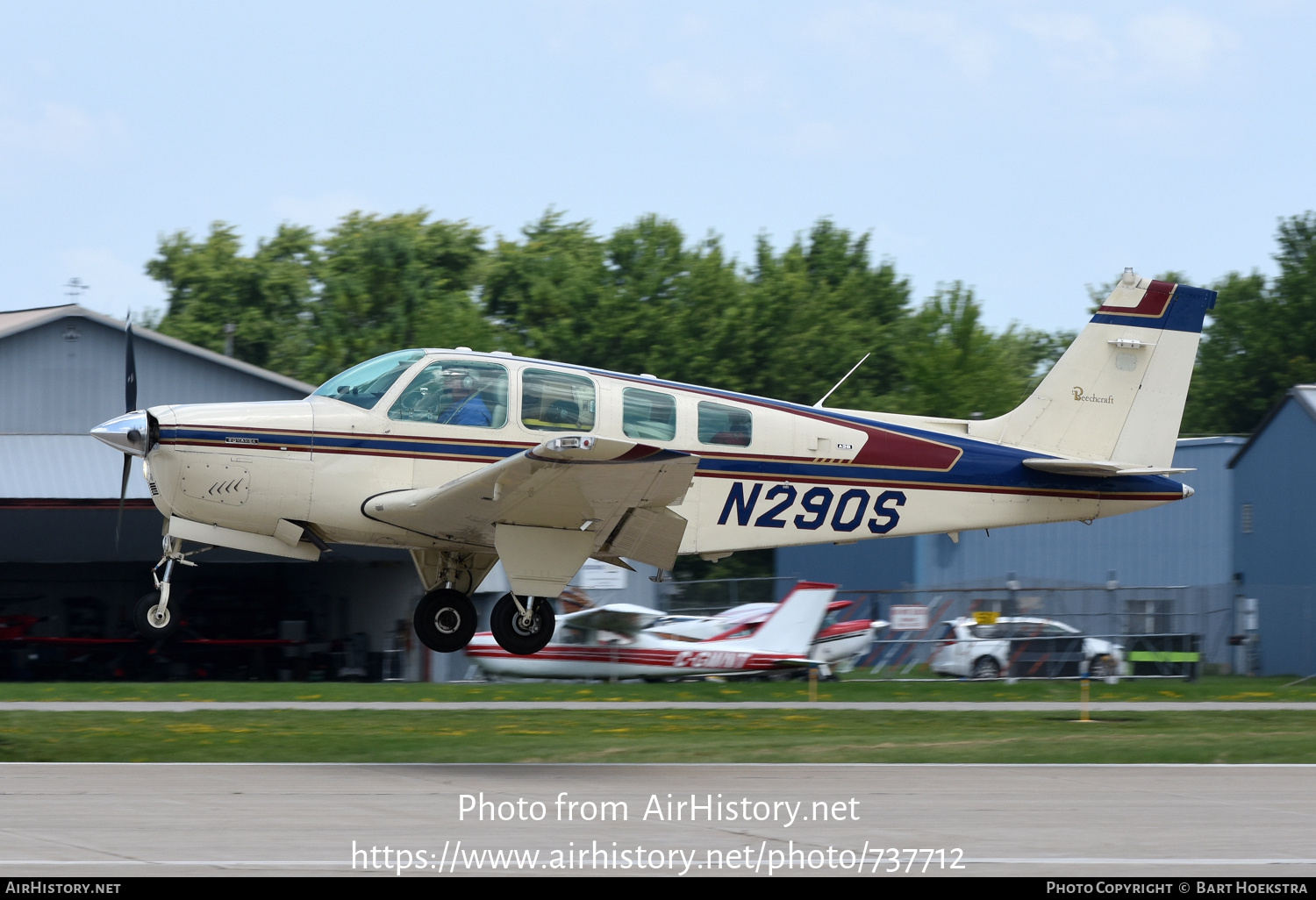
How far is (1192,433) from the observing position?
6019 cm

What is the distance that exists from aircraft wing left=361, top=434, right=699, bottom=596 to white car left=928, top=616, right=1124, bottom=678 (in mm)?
16089

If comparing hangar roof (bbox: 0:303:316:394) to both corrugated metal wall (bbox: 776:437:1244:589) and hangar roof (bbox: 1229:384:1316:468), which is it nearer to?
corrugated metal wall (bbox: 776:437:1244:589)

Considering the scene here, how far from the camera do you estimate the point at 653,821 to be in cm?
1115

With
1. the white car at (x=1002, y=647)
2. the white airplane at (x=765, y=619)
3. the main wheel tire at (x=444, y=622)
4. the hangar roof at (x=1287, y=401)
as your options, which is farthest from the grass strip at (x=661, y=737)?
the hangar roof at (x=1287, y=401)

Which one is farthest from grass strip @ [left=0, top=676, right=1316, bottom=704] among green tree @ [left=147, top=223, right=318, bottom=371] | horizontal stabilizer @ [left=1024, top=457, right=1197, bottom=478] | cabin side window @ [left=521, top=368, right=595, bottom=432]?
green tree @ [left=147, top=223, right=318, bottom=371]

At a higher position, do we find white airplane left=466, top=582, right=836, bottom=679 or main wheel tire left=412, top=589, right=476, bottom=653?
main wheel tire left=412, top=589, right=476, bottom=653

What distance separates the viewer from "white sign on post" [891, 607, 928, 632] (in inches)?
1155

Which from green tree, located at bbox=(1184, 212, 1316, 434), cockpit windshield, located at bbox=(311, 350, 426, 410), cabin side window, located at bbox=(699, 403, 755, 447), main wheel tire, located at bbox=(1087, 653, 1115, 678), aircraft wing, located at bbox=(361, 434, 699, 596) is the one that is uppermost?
green tree, located at bbox=(1184, 212, 1316, 434)

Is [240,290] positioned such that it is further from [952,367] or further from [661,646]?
[661,646]

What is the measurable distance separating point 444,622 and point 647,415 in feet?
10.3

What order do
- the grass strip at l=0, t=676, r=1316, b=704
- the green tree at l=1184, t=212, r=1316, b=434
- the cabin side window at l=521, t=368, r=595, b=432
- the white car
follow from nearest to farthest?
1. the cabin side window at l=521, t=368, r=595, b=432
2. the grass strip at l=0, t=676, r=1316, b=704
3. the white car
4. the green tree at l=1184, t=212, r=1316, b=434

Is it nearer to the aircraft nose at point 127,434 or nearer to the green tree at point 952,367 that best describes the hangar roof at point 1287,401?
the green tree at point 952,367
